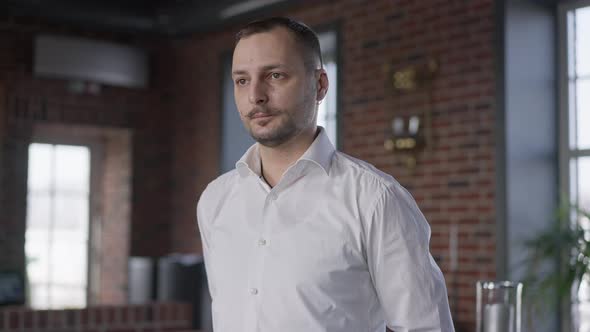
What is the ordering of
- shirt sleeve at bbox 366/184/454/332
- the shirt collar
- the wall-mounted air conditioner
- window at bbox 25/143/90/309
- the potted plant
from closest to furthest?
shirt sleeve at bbox 366/184/454/332 < the shirt collar < the potted plant < the wall-mounted air conditioner < window at bbox 25/143/90/309

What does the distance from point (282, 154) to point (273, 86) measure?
0.15 m

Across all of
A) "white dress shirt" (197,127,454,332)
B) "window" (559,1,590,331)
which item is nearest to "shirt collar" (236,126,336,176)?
"white dress shirt" (197,127,454,332)

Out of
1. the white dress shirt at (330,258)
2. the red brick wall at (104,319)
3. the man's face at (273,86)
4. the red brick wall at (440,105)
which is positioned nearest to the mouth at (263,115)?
the man's face at (273,86)

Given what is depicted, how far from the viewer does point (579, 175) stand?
16.1 ft

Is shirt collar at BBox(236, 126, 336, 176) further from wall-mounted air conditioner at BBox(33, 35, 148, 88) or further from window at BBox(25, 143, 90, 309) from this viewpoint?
window at BBox(25, 143, 90, 309)

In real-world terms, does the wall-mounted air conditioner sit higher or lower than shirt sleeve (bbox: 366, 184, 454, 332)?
higher

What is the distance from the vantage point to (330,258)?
140cm

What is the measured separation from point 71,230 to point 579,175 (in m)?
4.39

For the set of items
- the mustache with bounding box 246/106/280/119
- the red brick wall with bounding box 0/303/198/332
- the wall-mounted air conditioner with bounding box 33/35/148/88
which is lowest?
the red brick wall with bounding box 0/303/198/332

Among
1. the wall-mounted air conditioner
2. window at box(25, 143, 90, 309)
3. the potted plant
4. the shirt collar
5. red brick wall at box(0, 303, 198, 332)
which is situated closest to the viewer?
the shirt collar

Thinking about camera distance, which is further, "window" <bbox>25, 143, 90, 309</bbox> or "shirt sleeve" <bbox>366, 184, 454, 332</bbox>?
"window" <bbox>25, 143, 90, 309</bbox>

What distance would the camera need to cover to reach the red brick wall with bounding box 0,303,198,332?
3.55 m

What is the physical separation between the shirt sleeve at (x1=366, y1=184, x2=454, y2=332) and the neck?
0.66 feet

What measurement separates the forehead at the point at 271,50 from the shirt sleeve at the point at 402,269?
0.29 m
